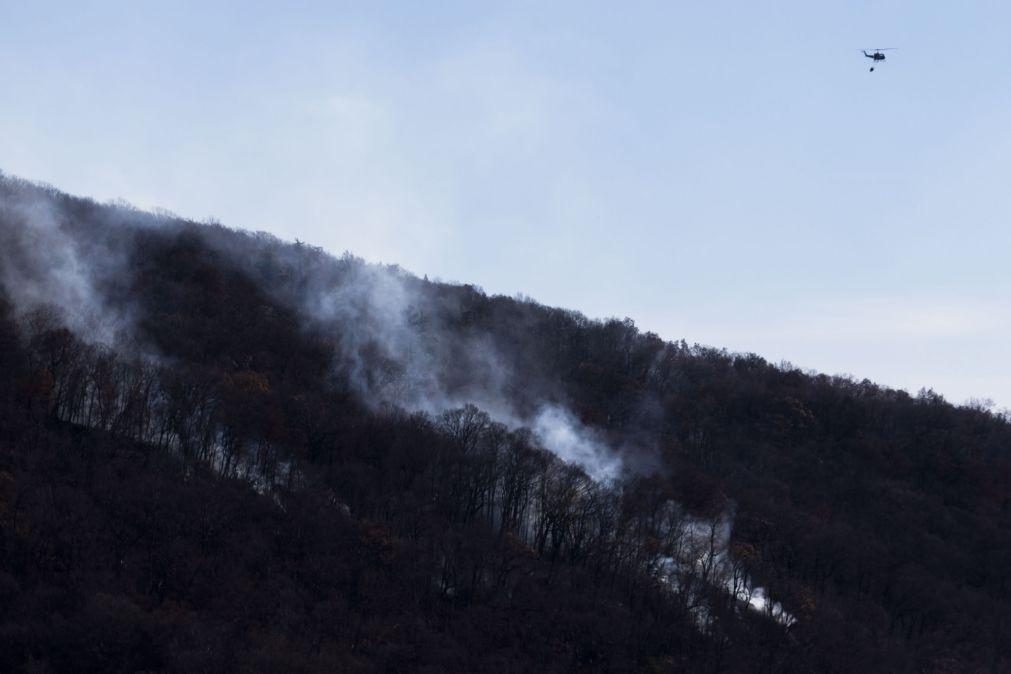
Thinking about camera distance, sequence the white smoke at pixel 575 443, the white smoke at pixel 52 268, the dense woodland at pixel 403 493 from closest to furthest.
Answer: the dense woodland at pixel 403 493, the white smoke at pixel 52 268, the white smoke at pixel 575 443

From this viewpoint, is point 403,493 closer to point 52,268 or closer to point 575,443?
point 575,443

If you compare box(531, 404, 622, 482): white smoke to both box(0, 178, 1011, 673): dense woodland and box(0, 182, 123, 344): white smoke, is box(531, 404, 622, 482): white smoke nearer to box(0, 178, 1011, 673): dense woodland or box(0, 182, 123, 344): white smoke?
box(0, 178, 1011, 673): dense woodland

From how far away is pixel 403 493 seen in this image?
54688mm

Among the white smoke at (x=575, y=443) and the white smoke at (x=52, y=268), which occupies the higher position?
the white smoke at (x=52, y=268)

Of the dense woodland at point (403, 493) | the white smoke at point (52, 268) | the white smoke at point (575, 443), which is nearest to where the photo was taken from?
the dense woodland at point (403, 493)

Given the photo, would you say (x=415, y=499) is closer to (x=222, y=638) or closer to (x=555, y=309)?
(x=222, y=638)

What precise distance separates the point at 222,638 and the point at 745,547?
33.1 meters

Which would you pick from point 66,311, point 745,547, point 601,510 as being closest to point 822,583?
point 745,547

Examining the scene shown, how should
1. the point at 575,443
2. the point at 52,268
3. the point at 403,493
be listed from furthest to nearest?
the point at 575,443 → the point at 52,268 → the point at 403,493

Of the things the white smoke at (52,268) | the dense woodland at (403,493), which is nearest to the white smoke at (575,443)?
the dense woodland at (403,493)

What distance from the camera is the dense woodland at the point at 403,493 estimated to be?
41906 mm

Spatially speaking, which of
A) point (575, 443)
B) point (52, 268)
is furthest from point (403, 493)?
point (52, 268)

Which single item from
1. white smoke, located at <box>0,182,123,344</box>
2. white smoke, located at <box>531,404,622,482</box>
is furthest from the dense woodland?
white smoke, located at <box>531,404,622,482</box>

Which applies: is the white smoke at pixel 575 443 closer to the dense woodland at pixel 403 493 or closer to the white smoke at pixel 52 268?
the dense woodland at pixel 403 493
